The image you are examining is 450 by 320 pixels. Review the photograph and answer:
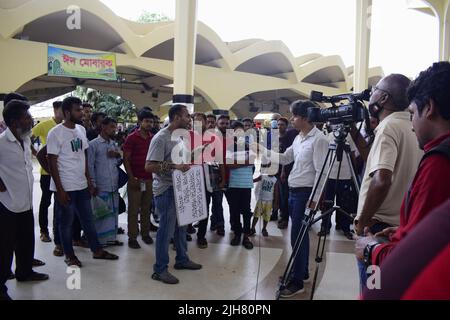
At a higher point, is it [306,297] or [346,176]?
[346,176]

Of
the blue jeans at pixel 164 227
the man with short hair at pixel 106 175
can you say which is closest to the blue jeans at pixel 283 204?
the man with short hair at pixel 106 175

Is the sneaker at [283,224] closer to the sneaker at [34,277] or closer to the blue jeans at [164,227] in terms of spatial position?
the blue jeans at [164,227]

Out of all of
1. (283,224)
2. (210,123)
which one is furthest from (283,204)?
(210,123)

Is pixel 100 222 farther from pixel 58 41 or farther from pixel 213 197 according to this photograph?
pixel 58 41

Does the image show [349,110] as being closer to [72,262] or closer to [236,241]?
[236,241]

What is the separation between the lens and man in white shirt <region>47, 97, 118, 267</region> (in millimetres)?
3229

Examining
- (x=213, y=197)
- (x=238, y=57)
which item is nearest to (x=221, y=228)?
(x=213, y=197)

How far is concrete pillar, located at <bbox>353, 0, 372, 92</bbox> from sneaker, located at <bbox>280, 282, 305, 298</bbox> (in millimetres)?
11368

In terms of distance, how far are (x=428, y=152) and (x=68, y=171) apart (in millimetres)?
3125

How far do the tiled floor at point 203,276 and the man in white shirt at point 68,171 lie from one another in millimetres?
376

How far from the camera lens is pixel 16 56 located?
9.13 metres

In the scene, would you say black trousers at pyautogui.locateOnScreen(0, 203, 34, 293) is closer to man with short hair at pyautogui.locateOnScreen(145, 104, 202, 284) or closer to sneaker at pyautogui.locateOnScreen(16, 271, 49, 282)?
sneaker at pyautogui.locateOnScreen(16, 271, 49, 282)

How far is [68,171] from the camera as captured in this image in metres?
3.31

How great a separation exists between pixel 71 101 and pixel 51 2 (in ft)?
25.4
